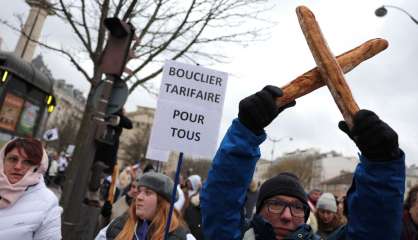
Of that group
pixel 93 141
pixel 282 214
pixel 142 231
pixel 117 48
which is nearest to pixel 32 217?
pixel 142 231

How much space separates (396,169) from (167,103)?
2161 mm

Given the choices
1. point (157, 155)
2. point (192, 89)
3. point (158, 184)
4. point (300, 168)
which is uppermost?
point (300, 168)

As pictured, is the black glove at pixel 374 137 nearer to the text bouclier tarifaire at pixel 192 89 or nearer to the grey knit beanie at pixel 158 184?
the text bouclier tarifaire at pixel 192 89

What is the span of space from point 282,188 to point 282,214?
0.18 metres

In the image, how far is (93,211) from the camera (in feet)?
18.4

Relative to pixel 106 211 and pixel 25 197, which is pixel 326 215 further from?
pixel 25 197

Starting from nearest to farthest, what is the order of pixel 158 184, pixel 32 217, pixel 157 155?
pixel 32 217
pixel 158 184
pixel 157 155

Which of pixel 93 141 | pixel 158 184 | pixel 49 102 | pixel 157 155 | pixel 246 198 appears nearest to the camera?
pixel 246 198

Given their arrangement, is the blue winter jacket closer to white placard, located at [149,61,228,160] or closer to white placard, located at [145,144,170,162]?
white placard, located at [149,61,228,160]

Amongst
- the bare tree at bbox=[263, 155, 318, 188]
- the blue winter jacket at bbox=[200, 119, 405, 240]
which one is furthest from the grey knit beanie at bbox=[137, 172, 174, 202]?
the bare tree at bbox=[263, 155, 318, 188]

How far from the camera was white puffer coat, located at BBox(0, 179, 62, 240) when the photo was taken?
2.94m

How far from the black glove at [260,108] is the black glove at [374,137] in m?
0.34

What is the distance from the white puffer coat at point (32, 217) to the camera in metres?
2.94

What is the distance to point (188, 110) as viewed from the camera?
346 centimetres
